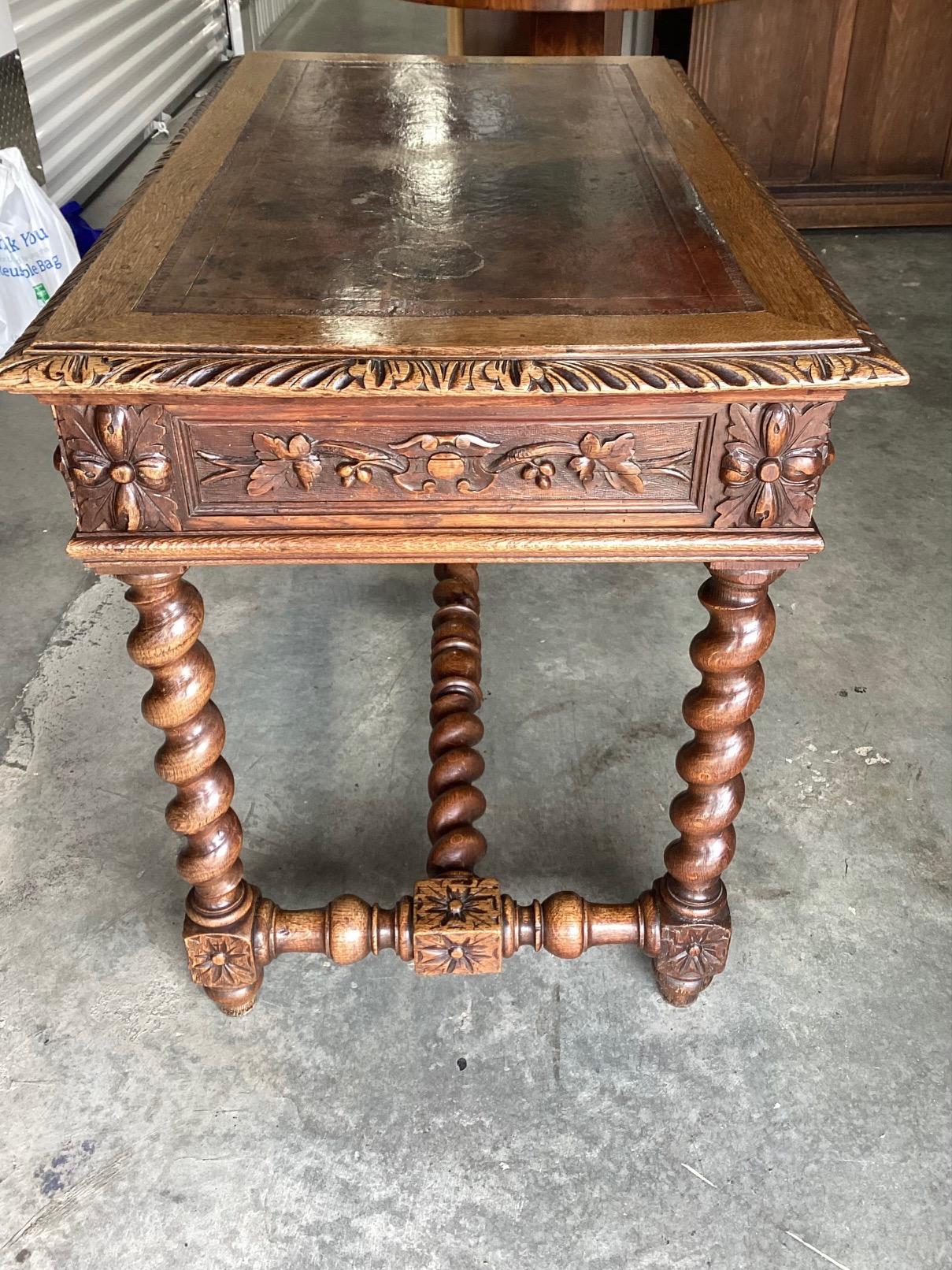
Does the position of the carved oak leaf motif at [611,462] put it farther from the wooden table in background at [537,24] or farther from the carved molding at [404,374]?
the wooden table in background at [537,24]

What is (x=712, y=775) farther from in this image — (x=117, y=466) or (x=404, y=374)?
(x=117, y=466)

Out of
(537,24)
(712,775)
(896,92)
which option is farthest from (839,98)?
(712,775)

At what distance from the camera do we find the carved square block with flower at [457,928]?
1.38 metres

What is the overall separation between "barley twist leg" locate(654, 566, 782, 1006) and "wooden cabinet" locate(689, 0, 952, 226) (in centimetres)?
296

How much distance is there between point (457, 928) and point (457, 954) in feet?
0.13

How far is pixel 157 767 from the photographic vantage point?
4.35ft

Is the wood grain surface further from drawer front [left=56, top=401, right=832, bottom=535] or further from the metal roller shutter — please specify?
the metal roller shutter

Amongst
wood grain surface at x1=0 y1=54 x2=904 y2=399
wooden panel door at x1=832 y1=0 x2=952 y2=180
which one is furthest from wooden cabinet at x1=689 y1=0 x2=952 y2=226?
wood grain surface at x1=0 y1=54 x2=904 y2=399

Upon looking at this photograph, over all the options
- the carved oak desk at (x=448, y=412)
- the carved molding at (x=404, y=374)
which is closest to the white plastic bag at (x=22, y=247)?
the carved oak desk at (x=448, y=412)

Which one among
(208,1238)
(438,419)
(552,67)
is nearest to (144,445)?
(438,419)

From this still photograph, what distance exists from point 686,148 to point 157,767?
1063mm

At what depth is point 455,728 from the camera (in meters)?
1.63

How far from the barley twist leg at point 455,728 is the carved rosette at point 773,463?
58cm

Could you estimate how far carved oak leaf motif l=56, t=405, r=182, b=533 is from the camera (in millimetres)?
1037
